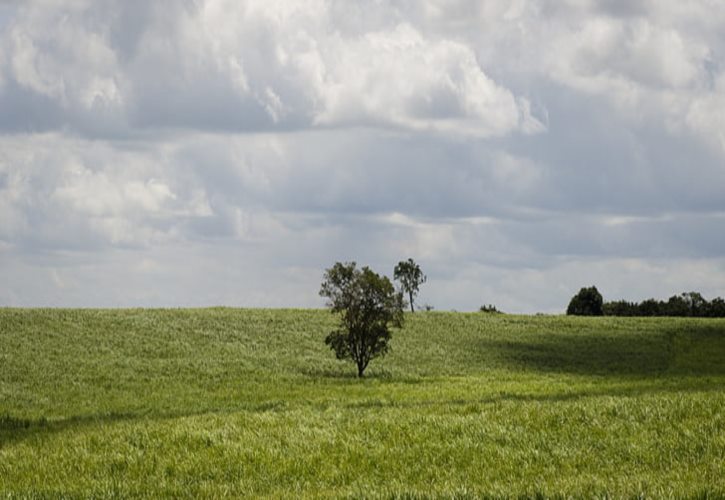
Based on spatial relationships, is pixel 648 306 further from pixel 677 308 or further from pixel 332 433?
pixel 332 433

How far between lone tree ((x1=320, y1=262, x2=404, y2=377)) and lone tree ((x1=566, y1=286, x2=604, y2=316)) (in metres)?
82.9

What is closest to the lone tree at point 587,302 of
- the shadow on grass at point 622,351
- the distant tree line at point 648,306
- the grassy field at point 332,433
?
the distant tree line at point 648,306

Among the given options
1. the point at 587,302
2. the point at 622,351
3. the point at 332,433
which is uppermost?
the point at 587,302

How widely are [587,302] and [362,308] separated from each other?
84.7 meters

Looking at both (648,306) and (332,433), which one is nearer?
(332,433)

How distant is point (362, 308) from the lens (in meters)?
55.7

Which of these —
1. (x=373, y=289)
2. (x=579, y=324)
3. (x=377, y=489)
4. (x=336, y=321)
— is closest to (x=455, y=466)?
(x=377, y=489)

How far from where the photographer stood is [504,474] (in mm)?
17891

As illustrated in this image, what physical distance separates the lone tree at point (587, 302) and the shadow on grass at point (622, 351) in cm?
4356

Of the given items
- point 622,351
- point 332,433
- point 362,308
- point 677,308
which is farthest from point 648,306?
point 332,433

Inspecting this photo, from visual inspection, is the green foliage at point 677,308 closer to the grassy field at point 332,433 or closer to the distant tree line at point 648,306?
the distant tree line at point 648,306

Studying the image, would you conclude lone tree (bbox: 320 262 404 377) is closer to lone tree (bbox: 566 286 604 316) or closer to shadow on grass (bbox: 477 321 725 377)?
shadow on grass (bbox: 477 321 725 377)

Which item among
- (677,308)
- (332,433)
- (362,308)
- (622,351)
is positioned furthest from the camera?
(677,308)

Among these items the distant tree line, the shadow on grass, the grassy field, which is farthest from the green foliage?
the grassy field
